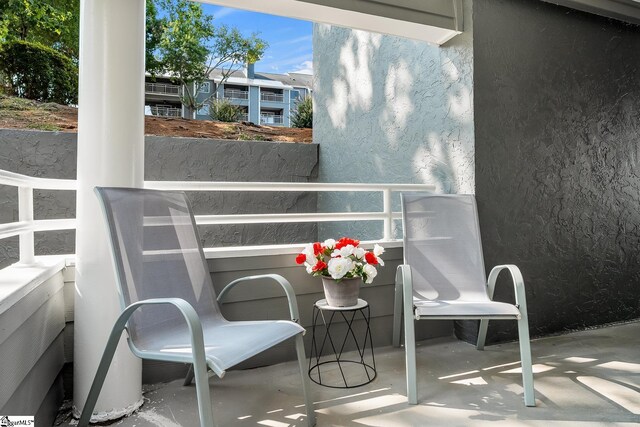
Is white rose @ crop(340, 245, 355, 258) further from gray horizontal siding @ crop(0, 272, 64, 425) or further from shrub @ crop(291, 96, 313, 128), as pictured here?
shrub @ crop(291, 96, 313, 128)

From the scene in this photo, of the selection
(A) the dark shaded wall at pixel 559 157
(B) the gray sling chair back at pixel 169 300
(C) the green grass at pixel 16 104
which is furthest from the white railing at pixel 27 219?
(C) the green grass at pixel 16 104

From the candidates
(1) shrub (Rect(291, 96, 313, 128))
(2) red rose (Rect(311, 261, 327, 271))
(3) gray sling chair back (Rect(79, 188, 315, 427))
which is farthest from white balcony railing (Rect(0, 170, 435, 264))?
(1) shrub (Rect(291, 96, 313, 128))

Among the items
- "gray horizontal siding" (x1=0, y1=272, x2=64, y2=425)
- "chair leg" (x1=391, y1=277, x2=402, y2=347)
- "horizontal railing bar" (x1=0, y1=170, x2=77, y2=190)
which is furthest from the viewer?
"chair leg" (x1=391, y1=277, x2=402, y2=347)

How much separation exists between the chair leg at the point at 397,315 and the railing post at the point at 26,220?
2.03m

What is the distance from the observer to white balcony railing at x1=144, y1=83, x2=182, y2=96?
37.8 feet

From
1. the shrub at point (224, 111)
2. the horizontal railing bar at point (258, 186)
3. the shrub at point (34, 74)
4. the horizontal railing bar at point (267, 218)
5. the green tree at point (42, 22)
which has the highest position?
the green tree at point (42, 22)

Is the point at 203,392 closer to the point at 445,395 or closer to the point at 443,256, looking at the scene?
the point at 445,395

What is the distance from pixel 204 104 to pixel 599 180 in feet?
29.8

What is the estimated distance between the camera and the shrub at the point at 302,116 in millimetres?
8453

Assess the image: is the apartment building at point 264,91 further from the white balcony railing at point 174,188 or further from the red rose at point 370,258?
the red rose at point 370,258

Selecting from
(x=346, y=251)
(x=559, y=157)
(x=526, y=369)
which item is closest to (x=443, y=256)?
(x=346, y=251)

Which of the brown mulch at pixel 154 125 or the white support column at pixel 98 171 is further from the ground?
the brown mulch at pixel 154 125

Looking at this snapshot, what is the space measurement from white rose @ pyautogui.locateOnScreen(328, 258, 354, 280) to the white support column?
3.65 feet

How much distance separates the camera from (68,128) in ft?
22.2
